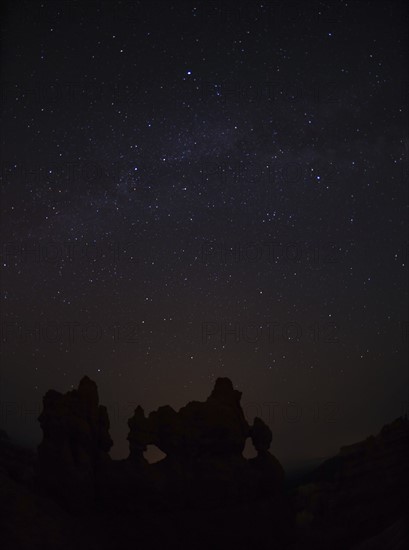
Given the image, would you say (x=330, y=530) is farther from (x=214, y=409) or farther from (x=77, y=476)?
(x=77, y=476)

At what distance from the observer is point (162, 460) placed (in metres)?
28.4

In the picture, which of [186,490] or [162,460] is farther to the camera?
[162,460]

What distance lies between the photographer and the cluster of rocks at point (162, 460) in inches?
1037

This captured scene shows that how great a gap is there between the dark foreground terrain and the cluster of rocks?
6 centimetres

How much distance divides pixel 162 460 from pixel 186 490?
7.09ft

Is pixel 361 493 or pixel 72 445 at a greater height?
pixel 72 445

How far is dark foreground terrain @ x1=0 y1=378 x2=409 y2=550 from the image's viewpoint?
992 inches

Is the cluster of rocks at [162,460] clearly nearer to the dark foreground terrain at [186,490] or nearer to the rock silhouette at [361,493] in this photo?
the dark foreground terrain at [186,490]

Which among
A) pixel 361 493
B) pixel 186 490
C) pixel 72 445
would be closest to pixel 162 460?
pixel 186 490

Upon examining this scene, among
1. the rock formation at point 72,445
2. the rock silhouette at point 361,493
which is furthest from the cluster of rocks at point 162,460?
the rock silhouette at point 361,493

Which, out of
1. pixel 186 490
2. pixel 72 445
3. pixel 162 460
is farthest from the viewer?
pixel 162 460

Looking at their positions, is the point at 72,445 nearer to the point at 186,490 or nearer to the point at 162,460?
the point at 162,460

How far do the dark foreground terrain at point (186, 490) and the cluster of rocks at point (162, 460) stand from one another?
0.06 meters

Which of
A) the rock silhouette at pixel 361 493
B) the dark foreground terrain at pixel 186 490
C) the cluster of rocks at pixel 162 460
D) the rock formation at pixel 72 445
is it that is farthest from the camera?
the rock silhouette at pixel 361 493
